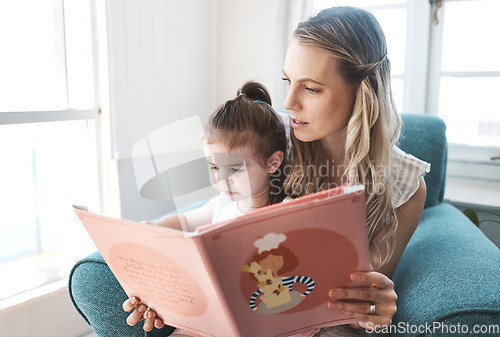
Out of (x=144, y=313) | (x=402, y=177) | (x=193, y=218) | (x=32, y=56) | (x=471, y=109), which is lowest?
(x=144, y=313)

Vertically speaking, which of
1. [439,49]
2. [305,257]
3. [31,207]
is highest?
[439,49]

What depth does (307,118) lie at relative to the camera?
41.2 inches

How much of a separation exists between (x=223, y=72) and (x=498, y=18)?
1317mm

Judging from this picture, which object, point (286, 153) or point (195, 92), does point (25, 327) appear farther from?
point (195, 92)

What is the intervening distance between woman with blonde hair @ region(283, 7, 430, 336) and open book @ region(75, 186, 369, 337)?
254 millimetres

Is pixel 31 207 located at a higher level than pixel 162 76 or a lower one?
lower

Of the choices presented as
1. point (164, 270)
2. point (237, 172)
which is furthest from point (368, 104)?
point (164, 270)

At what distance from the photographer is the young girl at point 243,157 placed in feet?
3.27

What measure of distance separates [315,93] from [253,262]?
1.58 ft

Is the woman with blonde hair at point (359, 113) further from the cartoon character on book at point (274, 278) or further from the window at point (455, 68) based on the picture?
the window at point (455, 68)

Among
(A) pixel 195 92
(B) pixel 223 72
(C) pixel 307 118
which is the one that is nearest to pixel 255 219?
(C) pixel 307 118

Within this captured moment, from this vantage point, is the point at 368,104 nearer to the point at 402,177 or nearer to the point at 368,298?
the point at 402,177

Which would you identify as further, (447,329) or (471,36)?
(471,36)

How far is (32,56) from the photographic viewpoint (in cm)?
162
